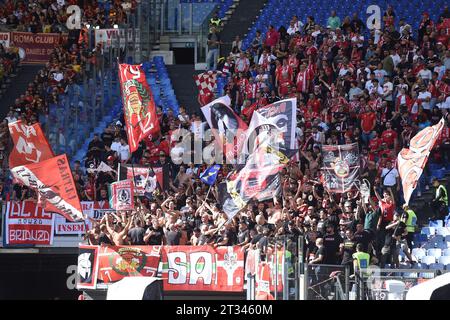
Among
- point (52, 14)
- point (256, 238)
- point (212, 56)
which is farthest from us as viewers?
point (52, 14)

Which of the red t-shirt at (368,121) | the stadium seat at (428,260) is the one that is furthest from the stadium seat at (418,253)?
the red t-shirt at (368,121)

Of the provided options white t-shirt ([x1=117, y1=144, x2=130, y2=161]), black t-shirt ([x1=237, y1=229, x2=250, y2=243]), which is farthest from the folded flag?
black t-shirt ([x1=237, y1=229, x2=250, y2=243])

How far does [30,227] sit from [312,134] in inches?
268

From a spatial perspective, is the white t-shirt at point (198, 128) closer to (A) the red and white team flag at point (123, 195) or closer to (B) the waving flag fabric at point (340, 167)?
(A) the red and white team flag at point (123, 195)

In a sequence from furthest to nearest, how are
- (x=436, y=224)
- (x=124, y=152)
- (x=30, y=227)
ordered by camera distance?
(x=124, y=152) < (x=30, y=227) < (x=436, y=224)

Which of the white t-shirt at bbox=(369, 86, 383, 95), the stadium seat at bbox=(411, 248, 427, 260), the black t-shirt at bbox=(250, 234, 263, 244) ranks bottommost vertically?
the stadium seat at bbox=(411, 248, 427, 260)

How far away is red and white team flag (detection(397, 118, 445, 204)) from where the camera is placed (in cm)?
2161

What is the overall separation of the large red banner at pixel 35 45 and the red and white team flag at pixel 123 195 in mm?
12649

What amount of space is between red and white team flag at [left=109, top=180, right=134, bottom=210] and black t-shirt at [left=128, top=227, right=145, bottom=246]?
102 centimetres

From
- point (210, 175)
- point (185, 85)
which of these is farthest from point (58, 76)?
point (210, 175)

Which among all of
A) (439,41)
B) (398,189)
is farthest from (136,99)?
(439,41)

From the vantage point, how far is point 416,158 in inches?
861

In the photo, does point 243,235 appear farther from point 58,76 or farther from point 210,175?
point 58,76

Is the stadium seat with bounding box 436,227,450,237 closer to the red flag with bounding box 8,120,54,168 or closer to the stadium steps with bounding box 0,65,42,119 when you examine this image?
the red flag with bounding box 8,120,54,168
